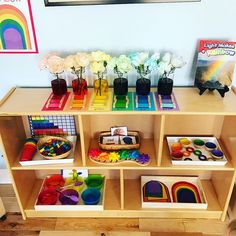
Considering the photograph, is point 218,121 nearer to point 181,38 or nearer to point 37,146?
point 181,38

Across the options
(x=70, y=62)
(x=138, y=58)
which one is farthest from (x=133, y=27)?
(x=70, y=62)

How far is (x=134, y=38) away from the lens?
1529mm

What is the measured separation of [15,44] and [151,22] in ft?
2.57

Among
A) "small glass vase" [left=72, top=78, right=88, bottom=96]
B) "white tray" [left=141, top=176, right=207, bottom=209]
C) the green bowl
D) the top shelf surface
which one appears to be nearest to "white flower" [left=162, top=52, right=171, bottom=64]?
the top shelf surface

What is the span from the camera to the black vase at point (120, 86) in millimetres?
1520

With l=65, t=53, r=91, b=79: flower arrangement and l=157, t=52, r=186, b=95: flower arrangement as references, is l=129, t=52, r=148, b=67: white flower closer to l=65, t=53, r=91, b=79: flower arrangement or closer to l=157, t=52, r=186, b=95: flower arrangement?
l=157, t=52, r=186, b=95: flower arrangement

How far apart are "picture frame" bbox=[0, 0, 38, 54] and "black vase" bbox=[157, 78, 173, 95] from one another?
2.45 feet

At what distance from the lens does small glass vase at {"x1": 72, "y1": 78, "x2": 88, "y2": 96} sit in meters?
1.55

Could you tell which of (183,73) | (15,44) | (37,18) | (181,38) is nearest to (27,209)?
(15,44)

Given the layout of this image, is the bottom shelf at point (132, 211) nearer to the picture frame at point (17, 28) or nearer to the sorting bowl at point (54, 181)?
the sorting bowl at point (54, 181)

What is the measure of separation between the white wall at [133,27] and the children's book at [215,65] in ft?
0.19

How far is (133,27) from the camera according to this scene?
4.91ft

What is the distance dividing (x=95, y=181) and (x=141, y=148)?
471mm

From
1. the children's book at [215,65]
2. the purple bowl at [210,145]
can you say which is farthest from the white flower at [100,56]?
the purple bowl at [210,145]
